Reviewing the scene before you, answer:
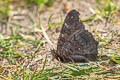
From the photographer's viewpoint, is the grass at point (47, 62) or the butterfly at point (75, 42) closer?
the grass at point (47, 62)

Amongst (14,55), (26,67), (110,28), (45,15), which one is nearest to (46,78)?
(26,67)

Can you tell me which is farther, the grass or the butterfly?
the butterfly

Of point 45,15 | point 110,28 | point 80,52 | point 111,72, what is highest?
point 45,15

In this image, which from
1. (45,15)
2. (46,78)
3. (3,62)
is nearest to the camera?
(46,78)

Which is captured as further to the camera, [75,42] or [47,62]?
[47,62]

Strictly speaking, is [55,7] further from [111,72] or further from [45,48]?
[111,72]

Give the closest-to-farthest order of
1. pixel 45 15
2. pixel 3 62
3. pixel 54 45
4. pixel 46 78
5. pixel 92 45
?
1. pixel 46 78
2. pixel 92 45
3. pixel 3 62
4. pixel 54 45
5. pixel 45 15

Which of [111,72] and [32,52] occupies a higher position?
[32,52]

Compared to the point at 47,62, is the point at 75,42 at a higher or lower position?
higher
